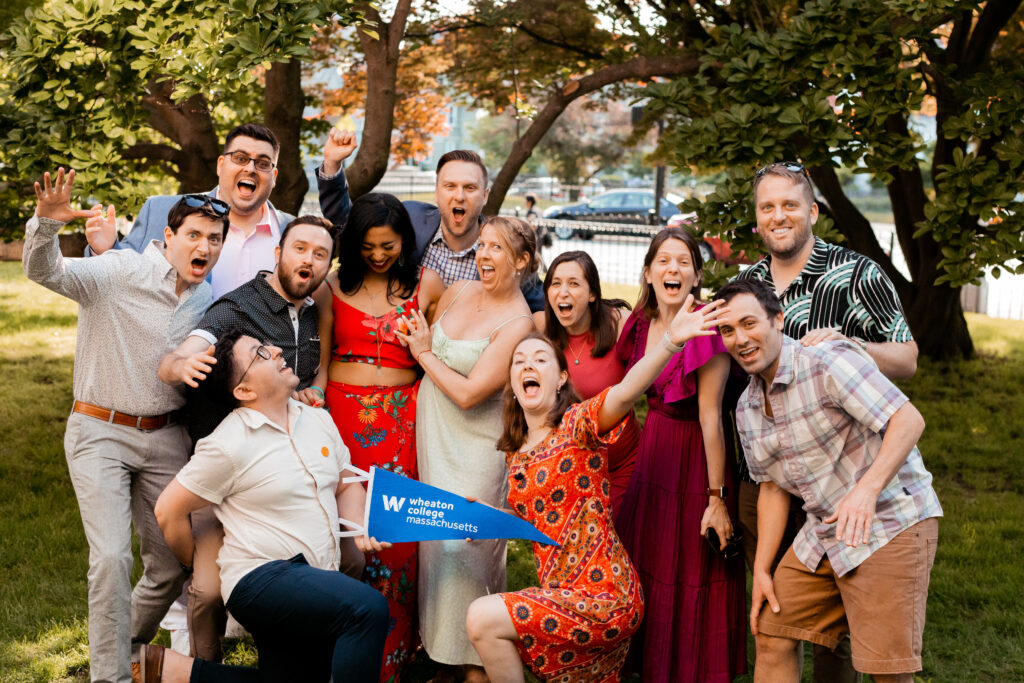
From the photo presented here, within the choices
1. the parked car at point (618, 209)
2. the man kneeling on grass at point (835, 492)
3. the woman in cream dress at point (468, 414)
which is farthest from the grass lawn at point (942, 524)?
the parked car at point (618, 209)

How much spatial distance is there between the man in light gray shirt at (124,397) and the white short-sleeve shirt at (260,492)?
0.41 meters

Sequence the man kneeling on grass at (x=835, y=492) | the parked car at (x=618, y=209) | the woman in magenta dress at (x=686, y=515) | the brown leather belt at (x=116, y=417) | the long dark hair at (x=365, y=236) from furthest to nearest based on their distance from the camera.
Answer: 1. the parked car at (x=618, y=209)
2. the long dark hair at (x=365, y=236)
3. the woman in magenta dress at (x=686, y=515)
4. the brown leather belt at (x=116, y=417)
5. the man kneeling on grass at (x=835, y=492)

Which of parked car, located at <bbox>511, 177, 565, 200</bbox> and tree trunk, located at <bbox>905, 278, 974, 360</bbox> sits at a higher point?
parked car, located at <bbox>511, 177, 565, 200</bbox>

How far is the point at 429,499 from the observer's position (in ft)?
12.6

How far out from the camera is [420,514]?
3.82 metres

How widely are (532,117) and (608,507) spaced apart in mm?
4971

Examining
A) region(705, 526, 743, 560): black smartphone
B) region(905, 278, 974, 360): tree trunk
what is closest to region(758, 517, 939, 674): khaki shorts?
region(705, 526, 743, 560): black smartphone

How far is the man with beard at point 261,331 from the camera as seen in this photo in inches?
149

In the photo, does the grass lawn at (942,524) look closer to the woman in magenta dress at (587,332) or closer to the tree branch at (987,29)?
the woman in magenta dress at (587,332)

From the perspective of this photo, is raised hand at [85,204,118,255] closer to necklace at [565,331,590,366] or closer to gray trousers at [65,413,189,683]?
gray trousers at [65,413,189,683]

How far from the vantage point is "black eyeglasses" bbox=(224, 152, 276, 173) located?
436cm

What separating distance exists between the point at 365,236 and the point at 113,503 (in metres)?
1.48

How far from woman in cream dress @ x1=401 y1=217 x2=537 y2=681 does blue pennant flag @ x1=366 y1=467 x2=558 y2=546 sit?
358 millimetres

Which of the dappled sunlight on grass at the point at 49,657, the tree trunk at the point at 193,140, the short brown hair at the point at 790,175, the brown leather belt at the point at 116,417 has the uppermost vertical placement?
the tree trunk at the point at 193,140
